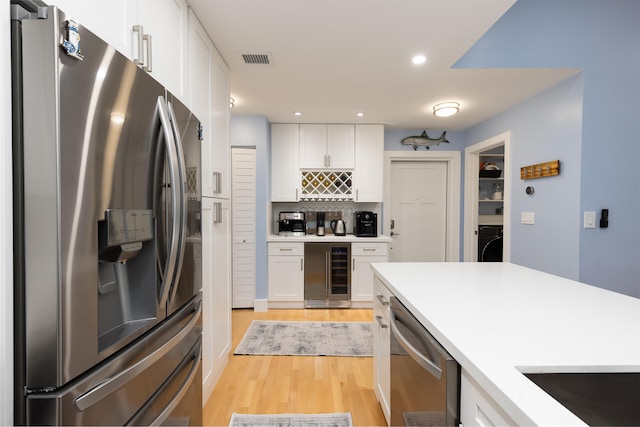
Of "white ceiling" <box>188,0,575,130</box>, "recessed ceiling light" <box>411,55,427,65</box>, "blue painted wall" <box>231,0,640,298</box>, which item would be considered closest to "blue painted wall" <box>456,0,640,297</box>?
"blue painted wall" <box>231,0,640,298</box>

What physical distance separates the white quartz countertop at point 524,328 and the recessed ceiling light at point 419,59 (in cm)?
164

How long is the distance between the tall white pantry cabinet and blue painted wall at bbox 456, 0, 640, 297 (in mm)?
1980

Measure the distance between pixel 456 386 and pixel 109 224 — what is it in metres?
1.01

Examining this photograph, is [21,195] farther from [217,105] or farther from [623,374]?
[217,105]

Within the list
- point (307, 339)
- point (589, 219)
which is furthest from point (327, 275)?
point (589, 219)

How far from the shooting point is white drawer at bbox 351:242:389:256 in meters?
3.81

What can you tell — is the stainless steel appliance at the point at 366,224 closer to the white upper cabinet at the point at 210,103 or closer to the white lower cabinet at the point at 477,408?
the white upper cabinet at the point at 210,103

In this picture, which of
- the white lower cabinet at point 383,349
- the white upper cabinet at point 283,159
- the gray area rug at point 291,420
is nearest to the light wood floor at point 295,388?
the gray area rug at point 291,420

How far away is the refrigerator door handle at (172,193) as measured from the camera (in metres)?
1.00

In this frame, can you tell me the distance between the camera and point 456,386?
2.75ft

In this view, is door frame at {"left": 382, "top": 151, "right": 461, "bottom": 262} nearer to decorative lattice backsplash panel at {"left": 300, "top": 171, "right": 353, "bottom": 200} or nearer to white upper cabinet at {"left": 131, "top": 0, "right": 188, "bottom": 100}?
decorative lattice backsplash panel at {"left": 300, "top": 171, "right": 353, "bottom": 200}

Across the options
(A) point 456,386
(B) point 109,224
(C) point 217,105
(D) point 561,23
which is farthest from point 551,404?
(D) point 561,23

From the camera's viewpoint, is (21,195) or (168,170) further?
(168,170)

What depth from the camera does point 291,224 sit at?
164 inches
